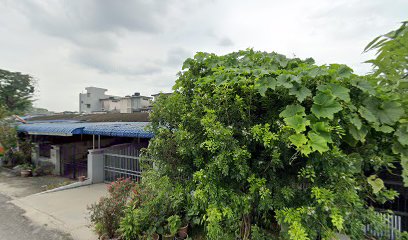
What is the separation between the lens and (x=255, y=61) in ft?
9.01

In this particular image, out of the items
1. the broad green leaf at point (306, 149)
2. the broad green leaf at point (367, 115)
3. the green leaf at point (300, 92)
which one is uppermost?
the green leaf at point (300, 92)

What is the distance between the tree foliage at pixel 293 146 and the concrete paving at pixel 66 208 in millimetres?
3320

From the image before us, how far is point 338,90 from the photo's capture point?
192 centimetres

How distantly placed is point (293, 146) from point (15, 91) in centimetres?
2694

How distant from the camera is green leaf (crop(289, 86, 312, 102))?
1924 millimetres

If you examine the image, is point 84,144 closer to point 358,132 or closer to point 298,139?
point 298,139

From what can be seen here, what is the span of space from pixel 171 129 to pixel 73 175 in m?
8.85

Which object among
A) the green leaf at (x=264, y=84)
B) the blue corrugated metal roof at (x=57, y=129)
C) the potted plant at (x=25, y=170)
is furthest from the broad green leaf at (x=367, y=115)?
the potted plant at (x=25, y=170)

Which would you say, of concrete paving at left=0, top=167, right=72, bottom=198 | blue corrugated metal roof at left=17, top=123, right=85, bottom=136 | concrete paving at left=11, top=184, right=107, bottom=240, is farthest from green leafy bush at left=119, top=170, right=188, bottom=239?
concrete paving at left=0, top=167, right=72, bottom=198

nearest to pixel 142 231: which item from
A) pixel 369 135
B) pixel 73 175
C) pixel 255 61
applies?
pixel 255 61

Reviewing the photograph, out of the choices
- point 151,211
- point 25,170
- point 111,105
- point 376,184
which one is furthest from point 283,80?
point 111,105

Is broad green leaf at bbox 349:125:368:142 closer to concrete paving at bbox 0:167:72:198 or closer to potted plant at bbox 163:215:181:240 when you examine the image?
potted plant at bbox 163:215:181:240

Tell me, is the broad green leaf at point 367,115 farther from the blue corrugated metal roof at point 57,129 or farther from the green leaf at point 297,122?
the blue corrugated metal roof at point 57,129

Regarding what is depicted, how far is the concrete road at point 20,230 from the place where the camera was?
4070mm
